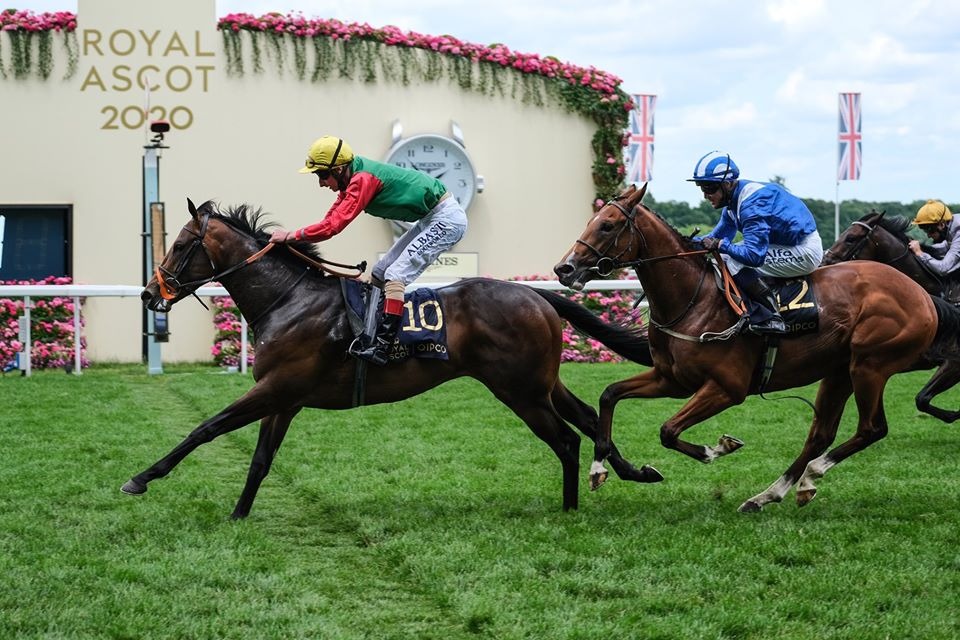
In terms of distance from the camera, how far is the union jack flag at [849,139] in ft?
62.5

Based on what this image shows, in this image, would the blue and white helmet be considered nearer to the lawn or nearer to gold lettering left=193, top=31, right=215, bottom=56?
the lawn

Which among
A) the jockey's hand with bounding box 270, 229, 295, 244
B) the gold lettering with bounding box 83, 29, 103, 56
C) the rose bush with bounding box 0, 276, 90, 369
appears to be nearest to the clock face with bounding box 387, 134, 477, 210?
the gold lettering with bounding box 83, 29, 103, 56

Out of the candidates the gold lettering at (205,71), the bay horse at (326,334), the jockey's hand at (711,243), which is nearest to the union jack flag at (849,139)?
the gold lettering at (205,71)

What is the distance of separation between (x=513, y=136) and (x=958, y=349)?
27.9 feet

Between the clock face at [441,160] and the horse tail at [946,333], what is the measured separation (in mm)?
7975

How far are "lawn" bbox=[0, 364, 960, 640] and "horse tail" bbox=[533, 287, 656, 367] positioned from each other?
0.74 m

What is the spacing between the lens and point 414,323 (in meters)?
6.20

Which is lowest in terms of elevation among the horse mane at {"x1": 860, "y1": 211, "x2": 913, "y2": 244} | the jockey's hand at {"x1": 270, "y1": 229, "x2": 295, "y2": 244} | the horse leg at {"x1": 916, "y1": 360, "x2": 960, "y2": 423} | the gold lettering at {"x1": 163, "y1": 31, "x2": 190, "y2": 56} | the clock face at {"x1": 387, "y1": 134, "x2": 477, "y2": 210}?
the horse leg at {"x1": 916, "y1": 360, "x2": 960, "y2": 423}

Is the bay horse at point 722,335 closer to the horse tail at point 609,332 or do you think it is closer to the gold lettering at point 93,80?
the horse tail at point 609,332

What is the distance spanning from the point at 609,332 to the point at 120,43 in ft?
29.0

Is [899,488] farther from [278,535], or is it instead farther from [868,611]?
[278,535]

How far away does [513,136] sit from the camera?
1473 cm

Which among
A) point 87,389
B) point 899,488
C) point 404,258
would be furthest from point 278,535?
point 87,389

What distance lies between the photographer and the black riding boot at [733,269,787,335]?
6.16 meters
